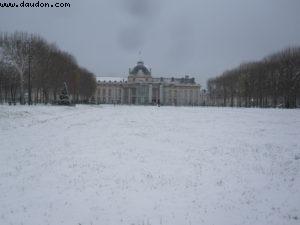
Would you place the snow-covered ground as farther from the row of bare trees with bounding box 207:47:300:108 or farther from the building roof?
the building roof

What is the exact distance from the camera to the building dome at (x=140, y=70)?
175 meters

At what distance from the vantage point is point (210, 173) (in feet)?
47.4

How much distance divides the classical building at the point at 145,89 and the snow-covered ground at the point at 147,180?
479 feet

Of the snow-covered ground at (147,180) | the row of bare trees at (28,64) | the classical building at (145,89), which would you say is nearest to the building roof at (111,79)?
the classical building at (145,89)

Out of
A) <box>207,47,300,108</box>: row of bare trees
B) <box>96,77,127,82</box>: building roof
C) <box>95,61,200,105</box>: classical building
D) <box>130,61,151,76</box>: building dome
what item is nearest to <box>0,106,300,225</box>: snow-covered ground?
<box>207,47,300,108</box>: row of bare trees

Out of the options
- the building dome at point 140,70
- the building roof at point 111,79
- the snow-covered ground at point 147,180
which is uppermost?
the building dome at point 140,70

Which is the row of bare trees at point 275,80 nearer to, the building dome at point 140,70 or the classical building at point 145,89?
the classical building at point 145,89

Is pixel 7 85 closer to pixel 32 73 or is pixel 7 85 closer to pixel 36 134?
pixel 32 73

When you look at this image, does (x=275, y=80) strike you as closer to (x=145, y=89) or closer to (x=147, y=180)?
(x=147, y=180)

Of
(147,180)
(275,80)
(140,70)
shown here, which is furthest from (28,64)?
(140,70)

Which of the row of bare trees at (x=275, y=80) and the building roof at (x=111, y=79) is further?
the building roof at (x=111, y=79)

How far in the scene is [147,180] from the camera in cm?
1322

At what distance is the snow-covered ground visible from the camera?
10047 mm

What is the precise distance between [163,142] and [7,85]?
201 ft
